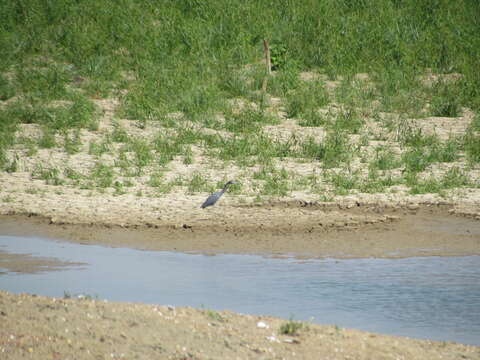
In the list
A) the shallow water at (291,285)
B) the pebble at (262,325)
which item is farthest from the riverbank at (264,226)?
the pebble at (262,325)

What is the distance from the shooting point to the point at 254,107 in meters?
16.7

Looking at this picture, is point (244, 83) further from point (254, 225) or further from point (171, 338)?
point (171, 338)

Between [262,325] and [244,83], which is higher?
[244,83]

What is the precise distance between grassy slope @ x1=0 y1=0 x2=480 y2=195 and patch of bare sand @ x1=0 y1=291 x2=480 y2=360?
5.36 m

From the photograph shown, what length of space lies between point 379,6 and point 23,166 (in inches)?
532

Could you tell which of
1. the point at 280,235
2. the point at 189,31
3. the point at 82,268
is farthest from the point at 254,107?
the point at 82,268

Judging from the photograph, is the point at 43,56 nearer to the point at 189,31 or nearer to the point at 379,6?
the point at 189,31

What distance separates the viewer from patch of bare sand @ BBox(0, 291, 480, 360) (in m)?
5.44

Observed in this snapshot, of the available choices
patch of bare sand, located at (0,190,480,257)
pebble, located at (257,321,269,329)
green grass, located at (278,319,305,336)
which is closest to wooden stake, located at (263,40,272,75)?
patch of bare sand, located at (0,190,480,257)

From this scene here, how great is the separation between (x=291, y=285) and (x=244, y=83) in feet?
34.0

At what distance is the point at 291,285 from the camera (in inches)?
307

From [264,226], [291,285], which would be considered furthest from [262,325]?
[264,226]

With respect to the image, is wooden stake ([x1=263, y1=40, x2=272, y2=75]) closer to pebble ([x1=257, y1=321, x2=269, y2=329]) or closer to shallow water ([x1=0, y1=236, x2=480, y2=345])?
shallow water ([x1=0, y1=236, x2=480, y2=345])

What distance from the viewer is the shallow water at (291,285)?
691cm
